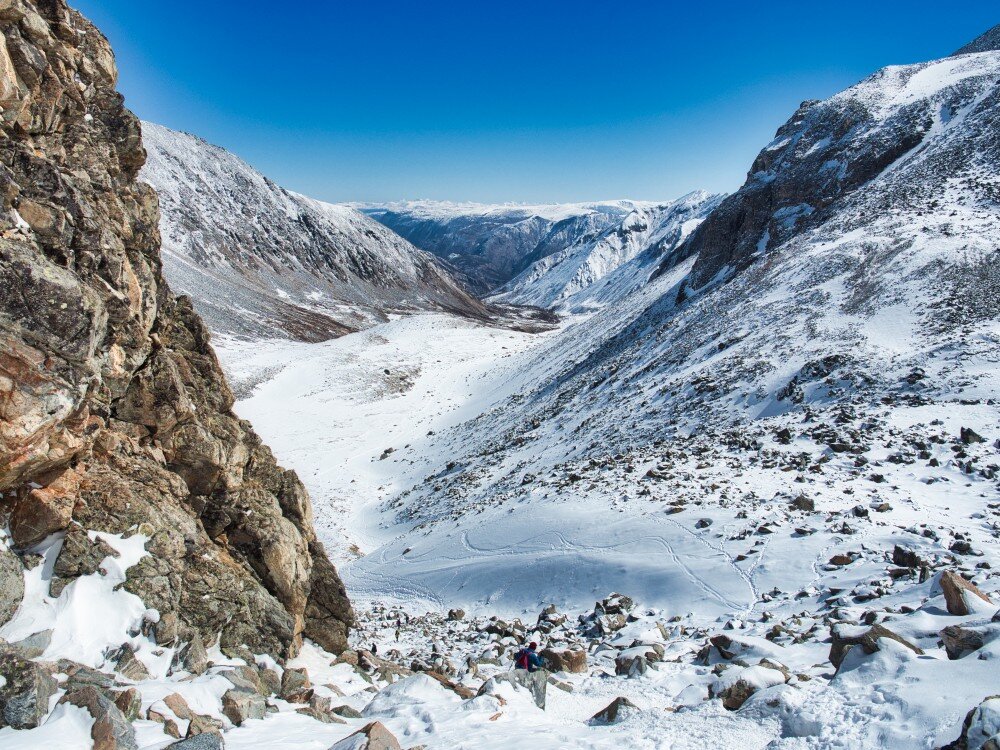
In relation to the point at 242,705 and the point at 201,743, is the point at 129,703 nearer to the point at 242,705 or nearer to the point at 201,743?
the point at 201,743

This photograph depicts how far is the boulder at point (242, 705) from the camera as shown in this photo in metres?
7.35

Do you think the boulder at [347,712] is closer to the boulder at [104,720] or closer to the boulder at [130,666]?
the boulder at [130,666]

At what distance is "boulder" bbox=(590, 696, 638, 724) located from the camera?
801cm

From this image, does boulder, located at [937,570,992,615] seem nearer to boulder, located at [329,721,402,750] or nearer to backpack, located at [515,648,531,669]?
backpack, located at [515,648,531,669]

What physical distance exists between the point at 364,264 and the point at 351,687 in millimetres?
175423

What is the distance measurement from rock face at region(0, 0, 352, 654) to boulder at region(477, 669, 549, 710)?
4026 mm

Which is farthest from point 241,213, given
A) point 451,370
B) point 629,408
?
point 629,408

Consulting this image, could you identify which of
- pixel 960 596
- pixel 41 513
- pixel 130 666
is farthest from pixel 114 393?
pixel 960 596

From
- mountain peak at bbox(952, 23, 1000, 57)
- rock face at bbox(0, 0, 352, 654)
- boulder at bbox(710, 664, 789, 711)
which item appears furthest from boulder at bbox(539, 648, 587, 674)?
Answer: mountain peak at bbox(952, 23, 1000, 57)

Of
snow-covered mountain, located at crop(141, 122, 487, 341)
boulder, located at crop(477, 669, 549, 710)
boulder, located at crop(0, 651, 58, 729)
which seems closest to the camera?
boulder, located at crop(0, 651, 58, 729)

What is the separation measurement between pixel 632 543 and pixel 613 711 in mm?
8156

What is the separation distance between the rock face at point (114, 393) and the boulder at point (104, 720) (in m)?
2.09

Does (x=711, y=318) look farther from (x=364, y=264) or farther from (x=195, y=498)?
(x=364, y=264)

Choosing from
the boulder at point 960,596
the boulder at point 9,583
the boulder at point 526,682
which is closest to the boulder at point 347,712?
the boulder at point 526,682
